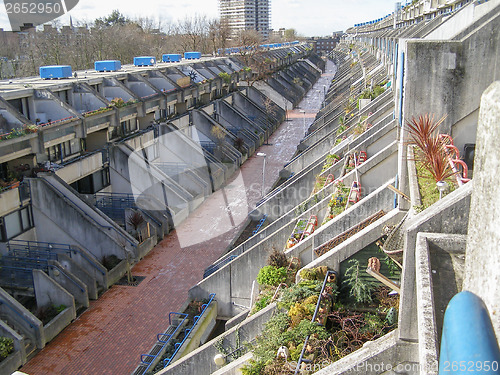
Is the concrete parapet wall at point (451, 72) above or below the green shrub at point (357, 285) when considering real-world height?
above

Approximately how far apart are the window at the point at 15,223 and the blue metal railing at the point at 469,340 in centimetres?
1948

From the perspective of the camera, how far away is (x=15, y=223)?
63.7ft

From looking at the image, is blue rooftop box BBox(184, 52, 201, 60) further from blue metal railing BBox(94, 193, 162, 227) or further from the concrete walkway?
blue metal railing BBox(94, 193, 162, 227)

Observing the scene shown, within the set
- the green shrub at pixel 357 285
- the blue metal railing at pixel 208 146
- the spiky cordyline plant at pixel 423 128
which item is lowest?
the blue metal railing at pixel 208 146

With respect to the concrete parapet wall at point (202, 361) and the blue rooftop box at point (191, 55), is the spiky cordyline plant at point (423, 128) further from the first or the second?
the blue rooftop box at point (191, 55)

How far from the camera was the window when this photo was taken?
1873cm

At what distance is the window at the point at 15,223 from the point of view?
61.5ft

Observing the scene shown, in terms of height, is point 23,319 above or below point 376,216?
below

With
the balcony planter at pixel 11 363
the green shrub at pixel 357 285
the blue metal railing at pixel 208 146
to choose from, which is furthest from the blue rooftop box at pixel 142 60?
the green shrub at pixel 357 285

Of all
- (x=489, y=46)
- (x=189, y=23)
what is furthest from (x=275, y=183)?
(x=189, y=23)

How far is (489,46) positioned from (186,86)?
30.2 m

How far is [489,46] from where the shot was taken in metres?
9.73

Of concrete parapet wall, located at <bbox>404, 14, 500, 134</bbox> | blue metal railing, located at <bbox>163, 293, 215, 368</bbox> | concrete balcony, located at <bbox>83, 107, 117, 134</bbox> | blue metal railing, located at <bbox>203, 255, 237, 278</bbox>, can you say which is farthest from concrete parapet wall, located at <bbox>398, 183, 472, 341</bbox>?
concrete balcony, located at <bbox>83, 107, 117, 134</bbox>

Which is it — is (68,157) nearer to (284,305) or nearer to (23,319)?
(23,319)
